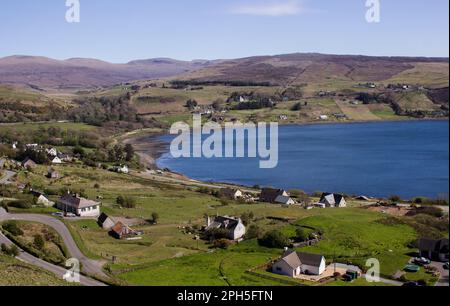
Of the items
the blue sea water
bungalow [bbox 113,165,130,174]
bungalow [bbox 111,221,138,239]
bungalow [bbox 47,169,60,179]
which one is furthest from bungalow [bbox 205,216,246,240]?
bungalow [bbox 113,165,130,174]

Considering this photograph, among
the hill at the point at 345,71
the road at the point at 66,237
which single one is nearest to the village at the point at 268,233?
the road at the point at 66,237

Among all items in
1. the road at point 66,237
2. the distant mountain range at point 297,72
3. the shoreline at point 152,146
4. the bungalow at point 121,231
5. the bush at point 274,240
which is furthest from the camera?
the distant mountain range at point 297,72

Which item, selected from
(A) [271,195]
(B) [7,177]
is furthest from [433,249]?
(B) [7,177]

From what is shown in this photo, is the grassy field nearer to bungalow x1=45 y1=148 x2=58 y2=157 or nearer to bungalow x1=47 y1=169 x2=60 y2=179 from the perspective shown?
bungalow x1=47 y1=169 x2=60 y2=179

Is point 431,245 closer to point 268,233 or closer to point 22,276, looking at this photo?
point 268,233

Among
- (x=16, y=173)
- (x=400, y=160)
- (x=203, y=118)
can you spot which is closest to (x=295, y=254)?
(x=16, y=173)

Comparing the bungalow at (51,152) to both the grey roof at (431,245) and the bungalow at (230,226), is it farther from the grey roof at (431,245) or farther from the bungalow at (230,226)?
the grey roof at (431,245)

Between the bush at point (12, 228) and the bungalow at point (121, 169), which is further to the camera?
the bungalow at point (121, 169)
